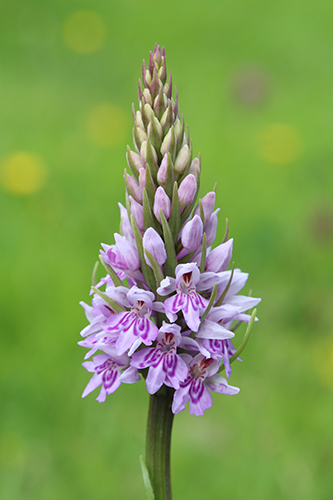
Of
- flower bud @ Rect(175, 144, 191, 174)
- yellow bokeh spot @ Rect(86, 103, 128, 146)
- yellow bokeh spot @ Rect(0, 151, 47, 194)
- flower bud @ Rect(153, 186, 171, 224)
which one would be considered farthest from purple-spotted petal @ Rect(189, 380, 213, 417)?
yellow bokeh spot @ Rect(86, 103, 128, 146)

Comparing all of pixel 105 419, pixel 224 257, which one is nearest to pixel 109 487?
pixel 105 419

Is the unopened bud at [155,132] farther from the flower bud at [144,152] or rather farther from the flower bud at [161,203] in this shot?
the flower bud at [161,203]

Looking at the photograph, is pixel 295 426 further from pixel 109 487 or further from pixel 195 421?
pixel 109 487

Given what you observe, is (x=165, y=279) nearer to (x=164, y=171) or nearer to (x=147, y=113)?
(x=164, y=171)

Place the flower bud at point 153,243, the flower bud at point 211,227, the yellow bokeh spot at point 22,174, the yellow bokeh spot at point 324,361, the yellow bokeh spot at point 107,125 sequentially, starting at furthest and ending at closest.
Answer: the yellow bokeh spot at point 107,125 < the yellow bokeh spot at point 22,174 < the yellow bokeh spot at point 324,361 < the flower bud at point 211,227 < the flower bud at point 153,243

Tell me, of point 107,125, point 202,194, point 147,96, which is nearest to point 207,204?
point 147,96

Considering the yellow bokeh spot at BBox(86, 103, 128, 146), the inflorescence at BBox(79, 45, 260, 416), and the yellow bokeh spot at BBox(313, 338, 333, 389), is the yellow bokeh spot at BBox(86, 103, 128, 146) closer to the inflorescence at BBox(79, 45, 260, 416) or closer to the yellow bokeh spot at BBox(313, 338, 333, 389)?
the yellow bokeh spot at BBox(313, 338, 333, 389)

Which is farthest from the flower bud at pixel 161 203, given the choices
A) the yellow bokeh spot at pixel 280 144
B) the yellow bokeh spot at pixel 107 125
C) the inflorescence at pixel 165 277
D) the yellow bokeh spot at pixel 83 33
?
the yellow bokeh spot at pixel 83 33
